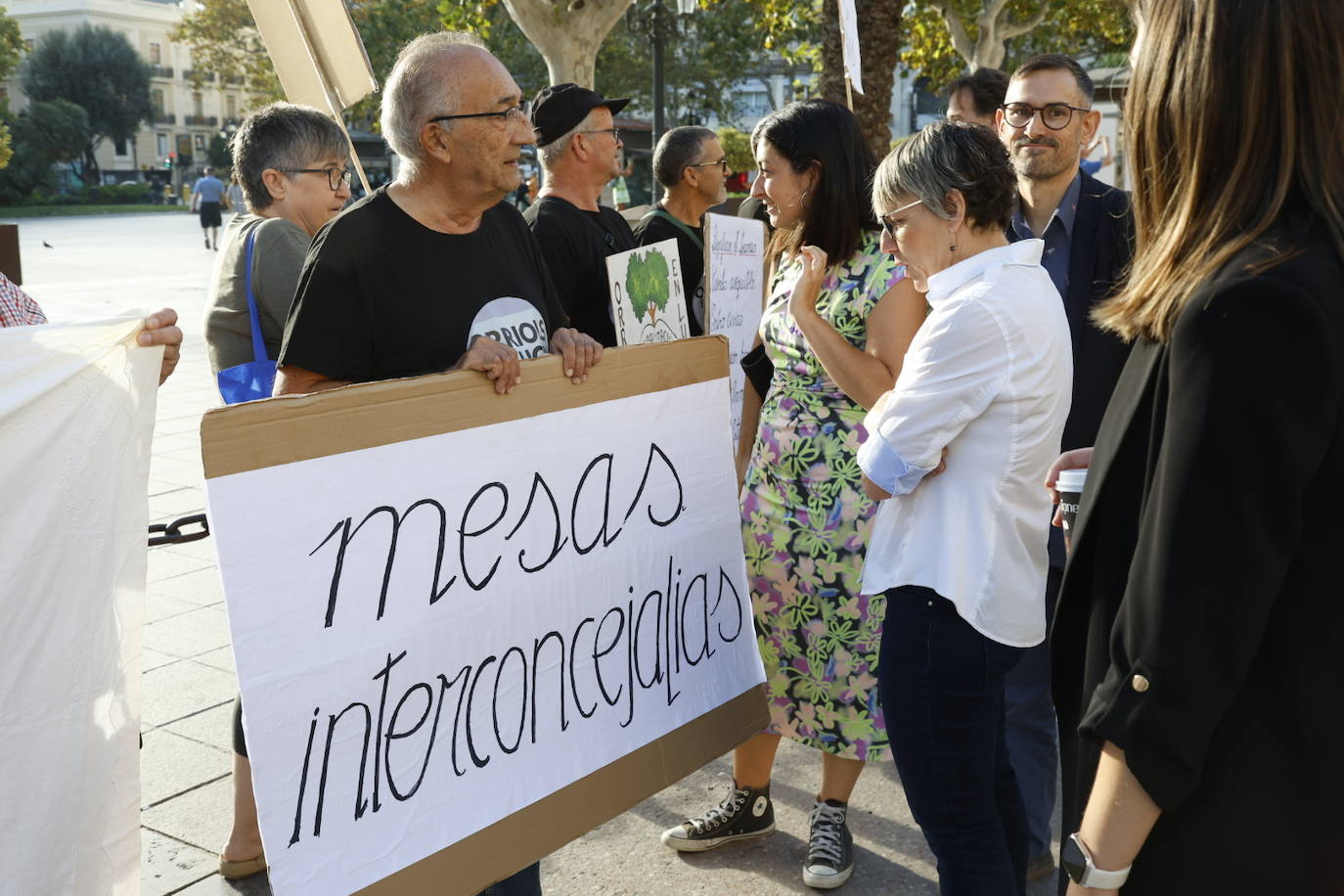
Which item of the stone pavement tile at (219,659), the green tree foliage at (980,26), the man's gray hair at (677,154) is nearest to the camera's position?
the stone pavement tile at (219,659)

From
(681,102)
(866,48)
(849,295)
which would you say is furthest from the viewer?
(681,102)

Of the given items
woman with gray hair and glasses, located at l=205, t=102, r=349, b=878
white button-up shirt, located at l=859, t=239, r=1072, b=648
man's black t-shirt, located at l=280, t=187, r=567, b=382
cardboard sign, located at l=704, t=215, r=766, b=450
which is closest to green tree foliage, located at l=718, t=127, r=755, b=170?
cardboard sign, located at l=704, t=215, r=766, b=450

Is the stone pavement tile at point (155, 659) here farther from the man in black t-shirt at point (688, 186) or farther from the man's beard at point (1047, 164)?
the man's beard at point (1047, 164)

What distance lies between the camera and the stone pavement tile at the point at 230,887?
3018 millimetres

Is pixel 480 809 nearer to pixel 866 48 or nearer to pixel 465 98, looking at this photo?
pixel 465 98

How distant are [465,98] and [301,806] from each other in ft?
4.81

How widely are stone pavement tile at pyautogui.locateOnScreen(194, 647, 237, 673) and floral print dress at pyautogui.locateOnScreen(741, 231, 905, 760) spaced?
2.31m

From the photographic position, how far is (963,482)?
2234 mm

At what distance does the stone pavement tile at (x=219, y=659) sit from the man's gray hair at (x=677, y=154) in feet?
8.34

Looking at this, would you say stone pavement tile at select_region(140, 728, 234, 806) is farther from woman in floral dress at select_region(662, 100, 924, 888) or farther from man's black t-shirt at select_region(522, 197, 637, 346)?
man's black t-shirt at select_region(522, 197, 637, 346)

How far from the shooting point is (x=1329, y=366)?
3.83 feet

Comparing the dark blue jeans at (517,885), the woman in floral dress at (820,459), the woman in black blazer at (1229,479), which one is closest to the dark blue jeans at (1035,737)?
the woman in floral dress at (820,459)

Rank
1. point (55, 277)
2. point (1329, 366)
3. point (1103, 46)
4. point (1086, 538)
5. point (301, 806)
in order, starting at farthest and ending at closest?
point (1103, 46) → point (55, 277) → point (301, 806) → point (1086, 538) → point (1329, 366)

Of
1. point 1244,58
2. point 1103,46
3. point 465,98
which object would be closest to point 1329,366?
point 1244,58
